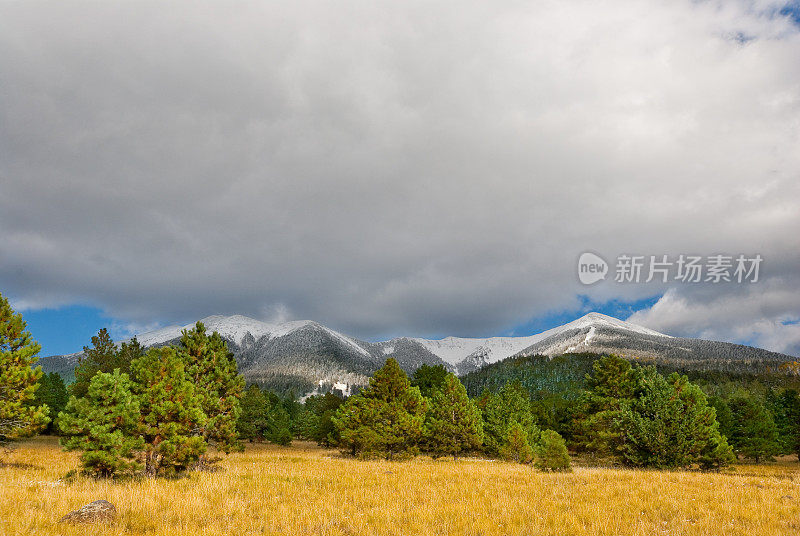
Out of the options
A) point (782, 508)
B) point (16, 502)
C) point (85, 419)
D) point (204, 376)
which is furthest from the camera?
point (204, 376)

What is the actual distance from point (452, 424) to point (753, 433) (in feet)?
149

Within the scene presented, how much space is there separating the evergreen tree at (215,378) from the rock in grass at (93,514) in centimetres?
1675

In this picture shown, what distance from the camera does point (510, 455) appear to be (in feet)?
133

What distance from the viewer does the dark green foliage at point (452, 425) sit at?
126ft

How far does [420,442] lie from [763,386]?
8047 inches

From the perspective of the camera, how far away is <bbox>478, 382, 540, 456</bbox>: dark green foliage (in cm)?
4419

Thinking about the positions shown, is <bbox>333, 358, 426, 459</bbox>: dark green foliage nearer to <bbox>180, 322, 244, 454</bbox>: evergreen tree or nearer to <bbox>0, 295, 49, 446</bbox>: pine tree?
<bbox>180, 322, 244, 454</bbox>: evergreen tree

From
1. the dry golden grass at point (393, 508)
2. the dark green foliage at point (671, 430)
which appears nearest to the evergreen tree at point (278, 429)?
the dry golden grass at point (393, 508)

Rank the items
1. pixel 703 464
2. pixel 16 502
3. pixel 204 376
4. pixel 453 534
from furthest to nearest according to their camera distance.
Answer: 1. pixel 703 464
2. pixel 204 376
3. pixel 16 502
4. pixel 453 534

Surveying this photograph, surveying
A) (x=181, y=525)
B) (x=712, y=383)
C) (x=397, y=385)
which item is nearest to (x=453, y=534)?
(x=181, y=525)

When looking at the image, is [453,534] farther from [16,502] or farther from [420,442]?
[420,442]

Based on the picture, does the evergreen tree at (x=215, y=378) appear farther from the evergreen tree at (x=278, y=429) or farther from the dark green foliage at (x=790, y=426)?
the dark green foliage at (x=790, y=426)

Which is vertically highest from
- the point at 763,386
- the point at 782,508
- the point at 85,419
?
the point at 85,419

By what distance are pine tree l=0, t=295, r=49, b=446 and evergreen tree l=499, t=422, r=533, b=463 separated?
112ft
